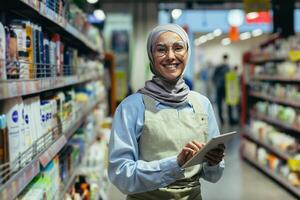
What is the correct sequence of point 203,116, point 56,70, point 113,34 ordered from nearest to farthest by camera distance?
1. point 203,116
2. point 56,70
3. point 113,34

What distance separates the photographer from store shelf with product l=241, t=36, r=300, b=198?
609 centimetres

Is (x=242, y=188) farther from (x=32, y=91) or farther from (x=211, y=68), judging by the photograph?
(x=211, y=68)

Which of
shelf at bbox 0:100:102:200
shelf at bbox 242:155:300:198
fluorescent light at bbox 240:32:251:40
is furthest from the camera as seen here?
fluorescent light at bbox 240:32:251:40

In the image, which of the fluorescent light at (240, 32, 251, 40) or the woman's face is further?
the fluorescent light at (240, 32, 251, 40)

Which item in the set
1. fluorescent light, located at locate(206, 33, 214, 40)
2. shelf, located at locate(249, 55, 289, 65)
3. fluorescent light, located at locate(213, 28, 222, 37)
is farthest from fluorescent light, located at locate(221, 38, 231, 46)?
shelf, located at locate(249, 55, 289, 65)

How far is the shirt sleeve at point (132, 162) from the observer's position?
79.0 inches

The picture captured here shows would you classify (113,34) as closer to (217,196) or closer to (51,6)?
(217,196)

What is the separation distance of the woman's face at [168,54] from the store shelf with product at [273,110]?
3.88 metres

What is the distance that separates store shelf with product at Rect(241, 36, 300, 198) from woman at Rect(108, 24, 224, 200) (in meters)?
3.76

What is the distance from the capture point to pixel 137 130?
2.12 meters

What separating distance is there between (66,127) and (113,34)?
1079 centimetres

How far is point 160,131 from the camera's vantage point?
212 centimetres

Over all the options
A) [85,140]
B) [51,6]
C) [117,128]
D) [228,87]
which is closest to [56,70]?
[51,6]

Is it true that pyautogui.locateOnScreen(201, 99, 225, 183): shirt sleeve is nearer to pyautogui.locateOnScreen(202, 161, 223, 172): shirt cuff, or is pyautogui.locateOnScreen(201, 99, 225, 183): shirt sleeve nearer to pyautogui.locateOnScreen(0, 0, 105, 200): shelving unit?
pyautogui.locateOnScreen(202, 161, 223, 172): shirt cuff
